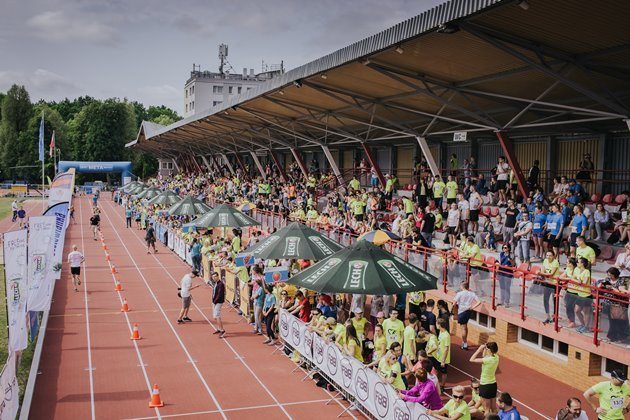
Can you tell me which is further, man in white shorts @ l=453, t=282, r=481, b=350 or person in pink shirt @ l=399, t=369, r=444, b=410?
man in white shorts @ l=453, t=282, r=481, b=350

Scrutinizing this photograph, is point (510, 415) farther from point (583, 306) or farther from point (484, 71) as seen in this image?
point (484, 71)

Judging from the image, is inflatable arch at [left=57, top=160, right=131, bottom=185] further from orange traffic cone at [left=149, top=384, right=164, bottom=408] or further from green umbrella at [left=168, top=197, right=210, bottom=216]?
orange traffic cone at [left=149, top=384, right=164, bottom=408]

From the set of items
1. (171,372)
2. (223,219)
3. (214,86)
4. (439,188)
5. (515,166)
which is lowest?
(171,372)

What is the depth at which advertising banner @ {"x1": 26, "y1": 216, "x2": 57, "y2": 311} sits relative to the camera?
15.3 meters

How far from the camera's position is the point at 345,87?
2336 centimetres

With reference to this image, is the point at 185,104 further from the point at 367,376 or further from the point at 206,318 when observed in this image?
the point at 367,376

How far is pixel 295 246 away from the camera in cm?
1677

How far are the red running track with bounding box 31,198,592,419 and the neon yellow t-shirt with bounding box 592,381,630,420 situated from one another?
2709mm

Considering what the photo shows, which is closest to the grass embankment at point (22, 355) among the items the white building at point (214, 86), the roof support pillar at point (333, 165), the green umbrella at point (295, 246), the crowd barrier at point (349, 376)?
the crowd barrier at point (349, 376)

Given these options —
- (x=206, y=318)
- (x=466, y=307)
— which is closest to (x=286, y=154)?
(x=206, y=318)

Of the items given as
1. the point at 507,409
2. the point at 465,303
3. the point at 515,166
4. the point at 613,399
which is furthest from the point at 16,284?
the point at 515,166

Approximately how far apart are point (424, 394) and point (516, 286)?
566 cm

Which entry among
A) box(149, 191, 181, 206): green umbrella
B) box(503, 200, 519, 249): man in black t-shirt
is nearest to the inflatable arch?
box(149, 191, 181, 206): green umbrella

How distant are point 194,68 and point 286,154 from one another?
75.0m
